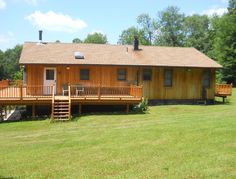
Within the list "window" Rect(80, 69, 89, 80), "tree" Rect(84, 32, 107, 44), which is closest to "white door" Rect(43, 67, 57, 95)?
"window" Rect(80, 69, 89, 80)

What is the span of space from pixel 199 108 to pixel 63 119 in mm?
9595

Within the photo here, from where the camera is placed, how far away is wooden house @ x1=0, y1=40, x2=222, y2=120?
2356 cm

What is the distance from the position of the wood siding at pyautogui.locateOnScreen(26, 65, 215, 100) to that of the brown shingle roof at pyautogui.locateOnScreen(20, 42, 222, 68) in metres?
0.47

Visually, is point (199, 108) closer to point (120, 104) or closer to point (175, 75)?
point (175, 75)

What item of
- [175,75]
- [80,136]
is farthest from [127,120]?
[175,75]

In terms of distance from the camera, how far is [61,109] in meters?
20.4

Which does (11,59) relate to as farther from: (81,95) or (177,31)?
(81,95)

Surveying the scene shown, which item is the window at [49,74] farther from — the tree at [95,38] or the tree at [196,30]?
the tree at [95,38]

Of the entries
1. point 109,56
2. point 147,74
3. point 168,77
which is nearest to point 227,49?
point 168,77

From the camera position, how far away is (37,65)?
23891 millimetres

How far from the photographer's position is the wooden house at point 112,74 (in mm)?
23562

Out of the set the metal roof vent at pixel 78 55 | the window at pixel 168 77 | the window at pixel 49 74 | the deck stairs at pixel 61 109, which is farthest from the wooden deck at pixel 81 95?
the window at pixel 168 77

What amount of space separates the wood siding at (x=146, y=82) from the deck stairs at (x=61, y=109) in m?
3.28

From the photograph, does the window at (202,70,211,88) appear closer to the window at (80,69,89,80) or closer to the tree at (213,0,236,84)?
the window at (80,69,89,80)
